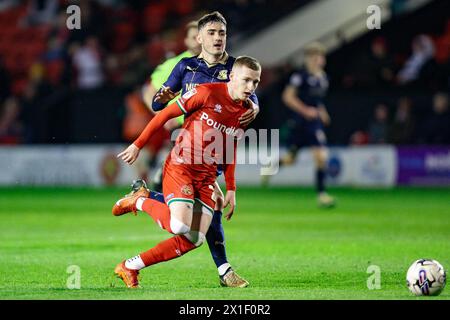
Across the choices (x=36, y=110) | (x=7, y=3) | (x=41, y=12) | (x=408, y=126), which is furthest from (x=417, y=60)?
(x=7, y=3)

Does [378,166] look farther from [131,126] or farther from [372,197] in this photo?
[131,126]

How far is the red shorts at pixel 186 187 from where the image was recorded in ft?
28.2

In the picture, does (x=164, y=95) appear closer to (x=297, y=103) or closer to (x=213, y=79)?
(x=213, y=79)

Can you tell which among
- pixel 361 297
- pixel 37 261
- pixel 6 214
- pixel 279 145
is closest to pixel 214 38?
pixel 361 297

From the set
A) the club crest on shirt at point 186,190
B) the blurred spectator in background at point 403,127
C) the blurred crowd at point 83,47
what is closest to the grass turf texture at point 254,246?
the club crest on shirt at point 186,190

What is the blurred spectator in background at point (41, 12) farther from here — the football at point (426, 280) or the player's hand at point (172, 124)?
the football at point (426, 280)

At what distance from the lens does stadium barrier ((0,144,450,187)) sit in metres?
22.4

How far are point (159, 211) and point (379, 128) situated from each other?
14.7 m

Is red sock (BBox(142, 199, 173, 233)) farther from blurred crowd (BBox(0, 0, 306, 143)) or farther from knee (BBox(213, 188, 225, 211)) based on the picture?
blurred crowd (BBox(0, 0, 306, 143))

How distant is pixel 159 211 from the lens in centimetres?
875

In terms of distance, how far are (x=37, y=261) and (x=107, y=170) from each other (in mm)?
12491

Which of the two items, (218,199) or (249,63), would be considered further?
(218,199)

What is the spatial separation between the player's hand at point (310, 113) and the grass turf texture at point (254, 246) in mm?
1553
